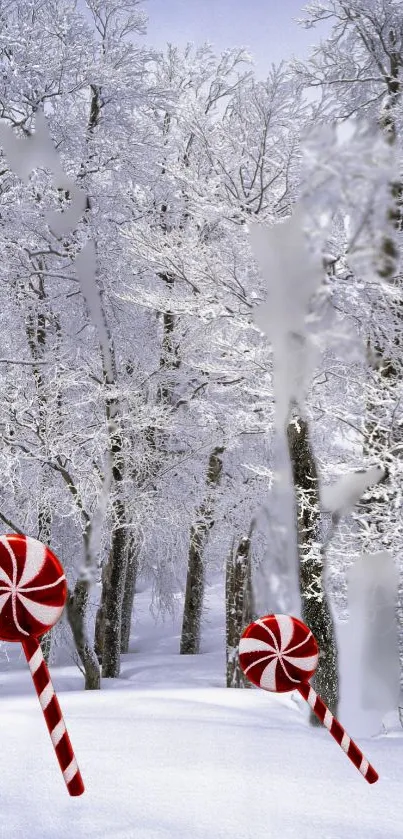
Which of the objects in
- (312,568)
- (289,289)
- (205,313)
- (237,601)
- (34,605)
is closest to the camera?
(34,605)

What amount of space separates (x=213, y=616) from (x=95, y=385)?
11.3 meters

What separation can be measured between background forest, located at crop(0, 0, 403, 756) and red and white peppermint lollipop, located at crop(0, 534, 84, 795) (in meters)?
1.68

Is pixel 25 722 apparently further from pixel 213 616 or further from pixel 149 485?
pixel 213 616

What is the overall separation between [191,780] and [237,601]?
8.78m

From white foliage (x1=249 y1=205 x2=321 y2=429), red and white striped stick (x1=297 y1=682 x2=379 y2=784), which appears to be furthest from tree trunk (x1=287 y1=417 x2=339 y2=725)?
red and white striped stick (x1=297 y1=682 x2=379 y2=784)

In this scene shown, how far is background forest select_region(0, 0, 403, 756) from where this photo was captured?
531 centimetres

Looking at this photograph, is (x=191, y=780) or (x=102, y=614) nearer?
(x=191, y=780)

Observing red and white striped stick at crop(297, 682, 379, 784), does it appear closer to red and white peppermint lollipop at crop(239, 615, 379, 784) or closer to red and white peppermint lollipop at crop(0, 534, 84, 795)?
red and white peppermint lollipop at crop(239, 615, 379, 784)

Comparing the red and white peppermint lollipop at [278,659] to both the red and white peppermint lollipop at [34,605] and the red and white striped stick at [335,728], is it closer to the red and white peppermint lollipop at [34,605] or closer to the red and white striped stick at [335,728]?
the red and white striped stick at [335,728]

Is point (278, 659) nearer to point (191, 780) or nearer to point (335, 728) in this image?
point (335, 728)

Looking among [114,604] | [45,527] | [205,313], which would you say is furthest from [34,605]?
[114,604]

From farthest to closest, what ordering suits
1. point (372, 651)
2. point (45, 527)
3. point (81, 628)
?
point (45, 527)
point (81, 628)
point (372, 651)

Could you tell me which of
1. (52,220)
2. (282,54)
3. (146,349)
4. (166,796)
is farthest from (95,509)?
(166,796)

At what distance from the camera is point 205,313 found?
6797mm
